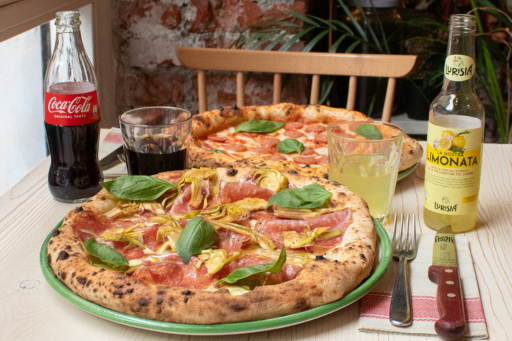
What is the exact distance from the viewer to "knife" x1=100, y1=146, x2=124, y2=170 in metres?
1.42

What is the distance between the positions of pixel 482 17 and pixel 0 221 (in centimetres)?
275

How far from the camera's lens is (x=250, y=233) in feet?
2.93

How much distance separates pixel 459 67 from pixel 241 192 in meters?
0.48

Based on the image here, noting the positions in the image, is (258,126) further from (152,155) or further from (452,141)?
(452,141)

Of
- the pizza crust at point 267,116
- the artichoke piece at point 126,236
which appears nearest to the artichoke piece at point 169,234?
the artichoke piece at point 126,236

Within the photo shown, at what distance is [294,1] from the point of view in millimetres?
2494

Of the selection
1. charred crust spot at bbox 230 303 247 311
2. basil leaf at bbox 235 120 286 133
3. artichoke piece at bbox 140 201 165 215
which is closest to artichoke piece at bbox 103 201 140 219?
artichoke piece at bbox 140 201 165 215

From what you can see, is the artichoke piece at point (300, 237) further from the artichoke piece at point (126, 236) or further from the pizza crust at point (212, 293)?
the artichoke piece at point (126, 236)

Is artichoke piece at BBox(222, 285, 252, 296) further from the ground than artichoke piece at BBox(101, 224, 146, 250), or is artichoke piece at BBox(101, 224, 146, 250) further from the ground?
artichoke piece at BBox(222, 285, 252, 296)

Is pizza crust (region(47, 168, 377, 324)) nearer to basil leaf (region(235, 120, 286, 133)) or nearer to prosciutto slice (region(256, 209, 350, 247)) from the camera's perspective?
prosciutto slice (region(256, 209, 350, 247))

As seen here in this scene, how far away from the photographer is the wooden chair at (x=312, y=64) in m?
2.00

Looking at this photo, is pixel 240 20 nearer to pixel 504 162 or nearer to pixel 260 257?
pixel 504 162

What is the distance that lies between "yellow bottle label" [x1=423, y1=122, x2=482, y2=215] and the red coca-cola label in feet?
2.34

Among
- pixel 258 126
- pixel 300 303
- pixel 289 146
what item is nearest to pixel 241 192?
pixel 300 303
